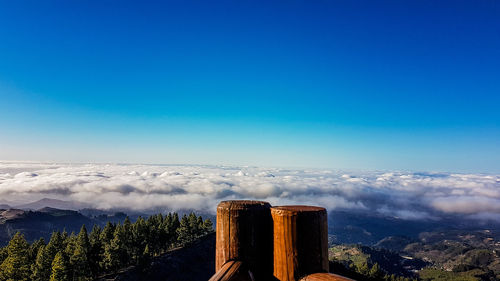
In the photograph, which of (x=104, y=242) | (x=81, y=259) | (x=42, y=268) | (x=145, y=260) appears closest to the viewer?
(x=42, y=268)

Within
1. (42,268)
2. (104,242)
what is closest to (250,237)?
(42,268)

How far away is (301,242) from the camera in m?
2.29

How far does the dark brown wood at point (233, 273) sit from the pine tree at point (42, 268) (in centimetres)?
5644

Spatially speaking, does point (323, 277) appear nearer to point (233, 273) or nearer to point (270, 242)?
point (270, 242)

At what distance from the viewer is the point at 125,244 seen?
63.0m

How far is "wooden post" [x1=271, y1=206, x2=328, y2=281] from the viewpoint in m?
2.29

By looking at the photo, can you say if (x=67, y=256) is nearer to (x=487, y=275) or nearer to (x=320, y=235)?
(x=320, y=235)

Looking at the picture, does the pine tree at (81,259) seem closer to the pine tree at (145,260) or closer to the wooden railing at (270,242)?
the pine tree at (145,260)

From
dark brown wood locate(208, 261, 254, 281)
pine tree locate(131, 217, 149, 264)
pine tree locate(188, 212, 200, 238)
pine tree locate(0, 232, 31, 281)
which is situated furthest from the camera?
pine tree locate(188, 212, 200, 238)

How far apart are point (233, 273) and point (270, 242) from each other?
432mm

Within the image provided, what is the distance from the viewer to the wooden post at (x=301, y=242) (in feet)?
7.50

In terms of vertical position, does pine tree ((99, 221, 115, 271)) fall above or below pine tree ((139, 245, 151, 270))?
above

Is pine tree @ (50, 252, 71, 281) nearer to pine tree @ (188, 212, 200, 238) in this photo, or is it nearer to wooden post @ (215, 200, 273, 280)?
pine tree @ (188, 212, 200, 238)

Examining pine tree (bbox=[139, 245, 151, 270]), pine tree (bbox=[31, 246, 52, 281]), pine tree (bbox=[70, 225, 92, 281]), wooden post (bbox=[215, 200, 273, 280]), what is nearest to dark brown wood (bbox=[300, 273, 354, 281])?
wooden post (bbox=[215, 200, 273, 280])
